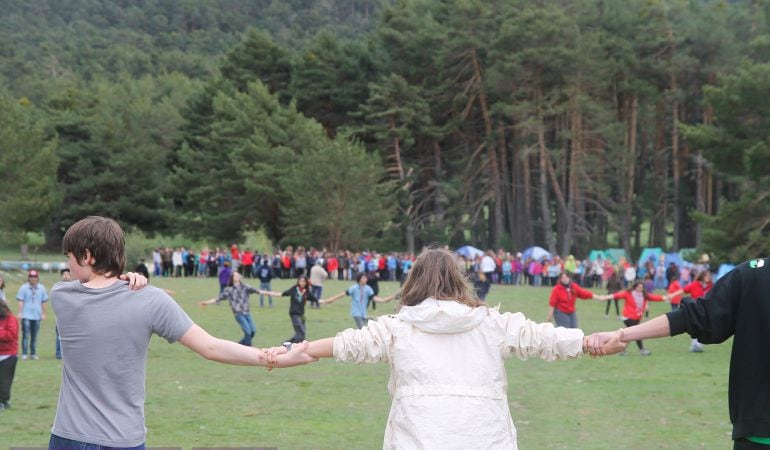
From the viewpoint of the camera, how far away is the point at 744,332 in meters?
4.57

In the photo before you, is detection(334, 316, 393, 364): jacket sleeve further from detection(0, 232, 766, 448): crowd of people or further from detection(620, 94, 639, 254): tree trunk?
detection(620, 94, 639, 254): tree trunk

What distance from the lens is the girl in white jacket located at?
4.49m

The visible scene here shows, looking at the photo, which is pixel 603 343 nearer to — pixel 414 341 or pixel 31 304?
pixel 414 341

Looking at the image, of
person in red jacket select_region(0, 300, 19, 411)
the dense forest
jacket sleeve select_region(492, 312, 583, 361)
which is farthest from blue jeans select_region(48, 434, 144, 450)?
the dense forest

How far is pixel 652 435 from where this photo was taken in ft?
38.1

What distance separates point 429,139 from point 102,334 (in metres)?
63.3

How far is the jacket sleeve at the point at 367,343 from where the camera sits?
15.5ft

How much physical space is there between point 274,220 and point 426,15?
15.4 meters

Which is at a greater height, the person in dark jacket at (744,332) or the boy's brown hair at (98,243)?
the boy's brown hair at (98,243)

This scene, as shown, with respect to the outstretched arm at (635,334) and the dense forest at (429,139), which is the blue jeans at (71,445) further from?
the dense forest at (429,139)

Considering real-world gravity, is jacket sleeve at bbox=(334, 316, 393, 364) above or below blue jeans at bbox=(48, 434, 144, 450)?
above

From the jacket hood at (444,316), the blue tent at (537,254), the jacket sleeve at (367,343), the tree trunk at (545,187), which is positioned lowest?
the blue tent at (537,254)

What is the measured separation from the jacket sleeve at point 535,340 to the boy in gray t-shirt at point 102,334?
1.40 metres

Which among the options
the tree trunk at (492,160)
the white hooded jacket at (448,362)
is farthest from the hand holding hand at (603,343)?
the tree trunk at (492,160)
